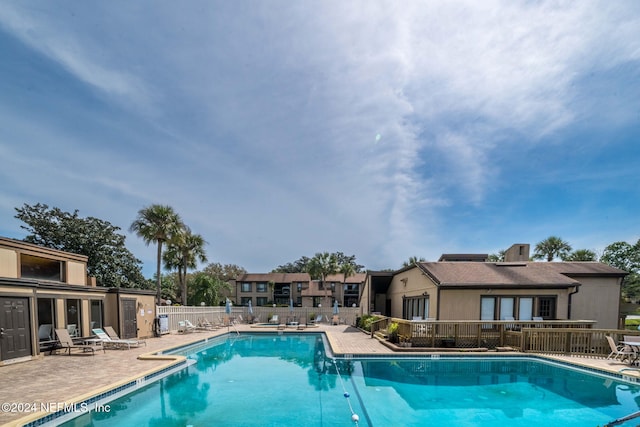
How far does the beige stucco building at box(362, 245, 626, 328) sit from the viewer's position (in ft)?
48.1

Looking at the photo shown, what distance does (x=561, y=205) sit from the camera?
19.5 metres

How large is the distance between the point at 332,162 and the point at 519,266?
1190 cm

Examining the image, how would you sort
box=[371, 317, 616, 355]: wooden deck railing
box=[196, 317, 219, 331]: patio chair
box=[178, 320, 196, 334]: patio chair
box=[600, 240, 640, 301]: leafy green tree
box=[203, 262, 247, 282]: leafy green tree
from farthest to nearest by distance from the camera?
1. box=[203, 262, 247, 282]: leafy green tree
2. box=[600, 240, 640, 301]: leafy green tree
3. box=[196, 317, 219, 331]: patio chair
4. box=[178, 320, 196, 334]: patio chair
5. box=[371, 317, 616, 355]: wooden deck railing

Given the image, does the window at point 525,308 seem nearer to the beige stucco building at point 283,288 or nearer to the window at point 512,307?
the window at point 512,307

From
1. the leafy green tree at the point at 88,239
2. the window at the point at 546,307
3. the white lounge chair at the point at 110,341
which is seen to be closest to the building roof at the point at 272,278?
the leafy green tree at the point at 88,239

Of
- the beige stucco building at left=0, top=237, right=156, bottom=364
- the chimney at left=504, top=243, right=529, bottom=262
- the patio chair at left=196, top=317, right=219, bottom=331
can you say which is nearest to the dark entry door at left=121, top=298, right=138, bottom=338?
the beige stucco building at left=0, top=237, right=156, bottom=364

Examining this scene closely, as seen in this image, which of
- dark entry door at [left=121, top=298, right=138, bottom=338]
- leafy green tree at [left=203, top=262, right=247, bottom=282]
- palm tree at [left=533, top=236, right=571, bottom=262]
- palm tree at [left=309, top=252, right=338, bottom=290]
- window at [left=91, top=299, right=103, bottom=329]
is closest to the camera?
window at [left=91, top=299, right=103, bottom=329]

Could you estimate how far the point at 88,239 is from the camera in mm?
26359

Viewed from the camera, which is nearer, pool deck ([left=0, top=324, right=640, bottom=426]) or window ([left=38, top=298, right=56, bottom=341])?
pool deck ([left=0, top=324, right=640, bottom=426])

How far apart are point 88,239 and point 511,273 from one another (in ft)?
105

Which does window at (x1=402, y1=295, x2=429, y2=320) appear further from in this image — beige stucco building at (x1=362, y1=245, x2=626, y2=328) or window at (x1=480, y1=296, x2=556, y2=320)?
window at (x1=480, y1=296, x2=556, y2=320)

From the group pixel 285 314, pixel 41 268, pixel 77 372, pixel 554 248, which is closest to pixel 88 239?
pixel 41 268

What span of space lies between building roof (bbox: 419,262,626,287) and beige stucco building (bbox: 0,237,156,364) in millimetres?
15618

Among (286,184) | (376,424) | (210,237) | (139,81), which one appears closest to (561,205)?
(286,184)
